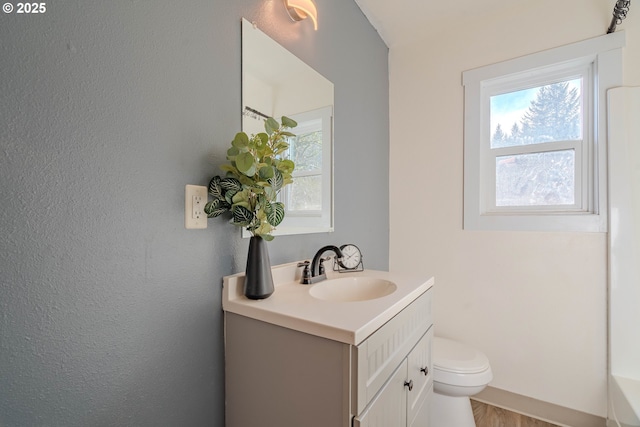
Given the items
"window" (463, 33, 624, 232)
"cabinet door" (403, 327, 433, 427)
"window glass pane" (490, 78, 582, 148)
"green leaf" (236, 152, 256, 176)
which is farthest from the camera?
"window glass pane" (490, 78, 582, 148)

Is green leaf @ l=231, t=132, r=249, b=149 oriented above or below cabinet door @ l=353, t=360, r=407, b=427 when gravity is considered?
above

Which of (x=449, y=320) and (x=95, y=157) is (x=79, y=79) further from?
(x=449, y=320)

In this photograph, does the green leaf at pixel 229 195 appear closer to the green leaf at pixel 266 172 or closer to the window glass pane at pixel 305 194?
the green leaf at pixel 266 172

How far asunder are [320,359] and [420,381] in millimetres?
655

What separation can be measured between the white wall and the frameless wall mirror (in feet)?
2.75

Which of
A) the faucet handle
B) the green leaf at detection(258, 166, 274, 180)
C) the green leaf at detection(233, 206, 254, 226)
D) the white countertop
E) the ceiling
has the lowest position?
the white countertop

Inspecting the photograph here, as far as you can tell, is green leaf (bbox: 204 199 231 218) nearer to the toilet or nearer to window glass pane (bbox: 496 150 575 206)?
the toilet

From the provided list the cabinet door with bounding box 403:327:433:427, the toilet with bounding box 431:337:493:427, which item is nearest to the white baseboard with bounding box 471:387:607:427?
the toilet with bounding box 431:337:493:427

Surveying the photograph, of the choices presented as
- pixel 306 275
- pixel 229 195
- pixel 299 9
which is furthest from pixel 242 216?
pixel 299 9

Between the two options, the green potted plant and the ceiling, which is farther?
the ceiling

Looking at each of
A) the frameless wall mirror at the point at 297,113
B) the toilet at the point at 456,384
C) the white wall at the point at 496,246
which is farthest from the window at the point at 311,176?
the toilet at the point at 456,384

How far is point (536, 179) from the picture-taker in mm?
1697

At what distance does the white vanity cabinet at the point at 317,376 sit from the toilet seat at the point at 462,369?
0.45 m

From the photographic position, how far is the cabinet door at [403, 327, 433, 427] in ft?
3.31
